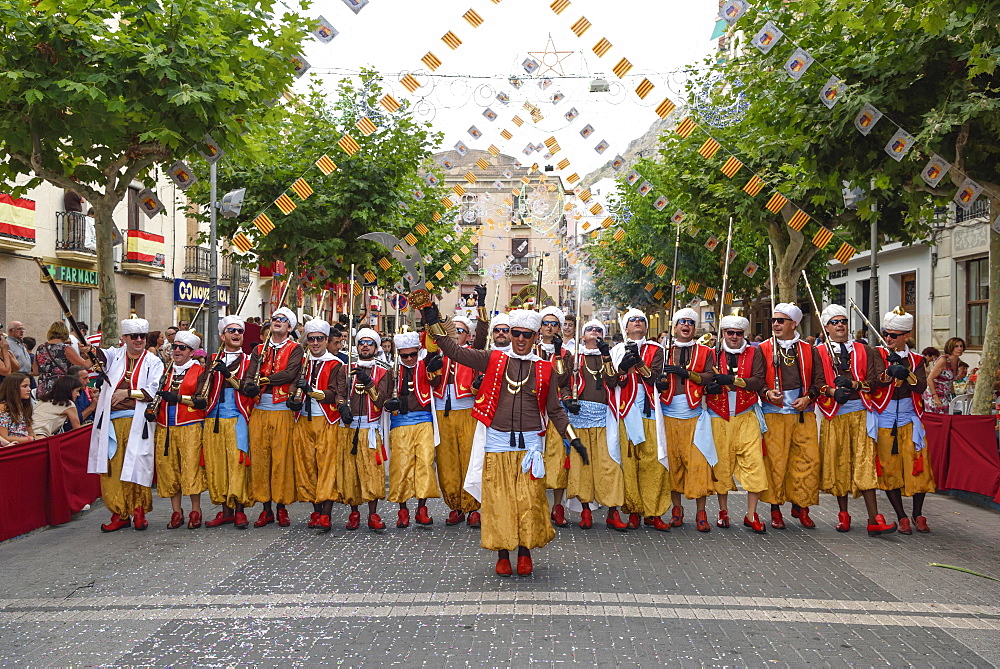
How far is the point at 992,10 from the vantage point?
7297 mm

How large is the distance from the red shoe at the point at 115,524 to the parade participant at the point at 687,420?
5.12 m

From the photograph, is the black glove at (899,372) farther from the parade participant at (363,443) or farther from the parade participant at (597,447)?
the parade participant at (363,443)

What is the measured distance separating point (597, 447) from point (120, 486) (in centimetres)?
440

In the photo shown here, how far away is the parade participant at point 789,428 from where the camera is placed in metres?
9.09

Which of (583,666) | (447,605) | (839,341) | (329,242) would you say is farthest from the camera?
(329,242)

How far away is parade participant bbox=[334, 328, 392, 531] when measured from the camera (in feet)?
30.1

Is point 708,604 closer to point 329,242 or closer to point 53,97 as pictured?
point 53,97

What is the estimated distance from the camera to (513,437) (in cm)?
720

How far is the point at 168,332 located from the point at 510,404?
11.3 metres

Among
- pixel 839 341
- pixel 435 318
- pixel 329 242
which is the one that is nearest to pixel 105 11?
pixel 435 318

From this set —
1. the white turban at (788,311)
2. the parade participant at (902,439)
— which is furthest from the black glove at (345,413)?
the parade participant at (902,439)

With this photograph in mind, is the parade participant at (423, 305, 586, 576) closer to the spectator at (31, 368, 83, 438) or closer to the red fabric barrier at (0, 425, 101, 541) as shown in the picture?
the red fabric barrier at (0, 425, 101, 541)

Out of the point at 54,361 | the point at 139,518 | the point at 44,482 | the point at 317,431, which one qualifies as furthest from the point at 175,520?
the point at 54,361

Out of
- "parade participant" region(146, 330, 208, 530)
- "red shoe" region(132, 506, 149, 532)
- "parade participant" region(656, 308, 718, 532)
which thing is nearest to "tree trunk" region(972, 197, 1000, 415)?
"parade participant" region(656, 308, 718, 532)
